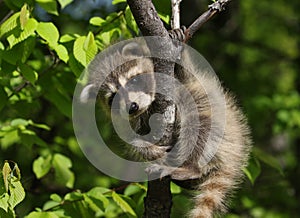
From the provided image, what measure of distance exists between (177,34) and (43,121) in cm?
290

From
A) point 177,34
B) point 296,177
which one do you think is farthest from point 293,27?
point 177,34

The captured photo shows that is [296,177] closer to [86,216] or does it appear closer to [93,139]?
[93,139]

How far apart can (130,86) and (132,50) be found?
0.88 ft

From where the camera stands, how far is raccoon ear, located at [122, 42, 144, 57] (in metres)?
3.43

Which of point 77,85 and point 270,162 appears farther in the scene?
point 270,162

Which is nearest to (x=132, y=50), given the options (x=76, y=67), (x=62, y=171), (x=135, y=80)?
(x=135, y=80)

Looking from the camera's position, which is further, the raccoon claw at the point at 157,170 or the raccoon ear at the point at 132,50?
the raccoon ear at the point at 132,50

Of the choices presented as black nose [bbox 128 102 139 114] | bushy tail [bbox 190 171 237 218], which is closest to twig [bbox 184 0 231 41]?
black nose [bbox 128 102 139 114]

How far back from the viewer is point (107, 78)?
11.5 ft

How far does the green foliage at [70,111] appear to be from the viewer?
321cm

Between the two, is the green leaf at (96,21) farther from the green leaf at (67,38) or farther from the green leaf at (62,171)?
the green leaf at (62,171)

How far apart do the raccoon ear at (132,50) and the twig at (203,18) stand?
70cm

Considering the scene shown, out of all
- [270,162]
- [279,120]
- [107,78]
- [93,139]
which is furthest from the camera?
[279,120]

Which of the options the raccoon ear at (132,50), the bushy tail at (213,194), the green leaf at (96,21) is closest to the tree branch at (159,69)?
the bushy tail at (213,194)
